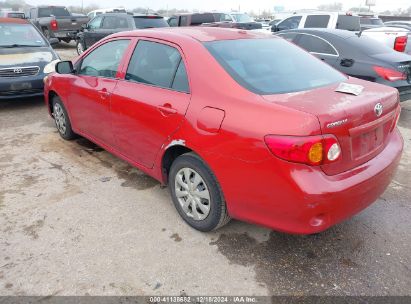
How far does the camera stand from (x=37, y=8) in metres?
Result: 18.7

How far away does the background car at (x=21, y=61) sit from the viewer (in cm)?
635

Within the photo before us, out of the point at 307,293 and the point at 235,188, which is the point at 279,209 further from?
the point at 307,293

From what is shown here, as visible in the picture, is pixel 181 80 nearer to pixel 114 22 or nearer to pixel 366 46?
pixel 366 46

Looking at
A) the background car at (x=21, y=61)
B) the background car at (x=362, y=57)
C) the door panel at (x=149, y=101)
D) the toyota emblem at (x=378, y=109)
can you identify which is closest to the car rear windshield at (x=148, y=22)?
the background car at (x=21, y=61)

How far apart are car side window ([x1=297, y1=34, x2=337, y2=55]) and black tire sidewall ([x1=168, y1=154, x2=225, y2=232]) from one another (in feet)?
15.0

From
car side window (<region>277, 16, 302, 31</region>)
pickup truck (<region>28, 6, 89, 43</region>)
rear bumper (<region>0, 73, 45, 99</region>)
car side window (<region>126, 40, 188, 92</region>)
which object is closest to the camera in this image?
car side window (<region>126, 40, 188, 92</region>)

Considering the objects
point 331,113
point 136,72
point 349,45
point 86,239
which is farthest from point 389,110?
point 349,45

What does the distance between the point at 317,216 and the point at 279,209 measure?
24 cm

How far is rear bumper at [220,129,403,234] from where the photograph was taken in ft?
7.41

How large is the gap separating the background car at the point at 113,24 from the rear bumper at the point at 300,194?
32.0 feet

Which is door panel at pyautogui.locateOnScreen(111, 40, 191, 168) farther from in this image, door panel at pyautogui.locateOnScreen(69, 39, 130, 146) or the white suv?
the white suv

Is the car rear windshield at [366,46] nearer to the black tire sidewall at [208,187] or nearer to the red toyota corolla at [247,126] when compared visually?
the red toyota corolla at [247,126]

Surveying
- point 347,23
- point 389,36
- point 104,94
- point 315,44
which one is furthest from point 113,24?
point 104,94

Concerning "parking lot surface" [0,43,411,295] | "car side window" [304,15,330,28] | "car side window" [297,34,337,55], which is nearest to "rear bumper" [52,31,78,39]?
"car side window" [304,15,330,28]
